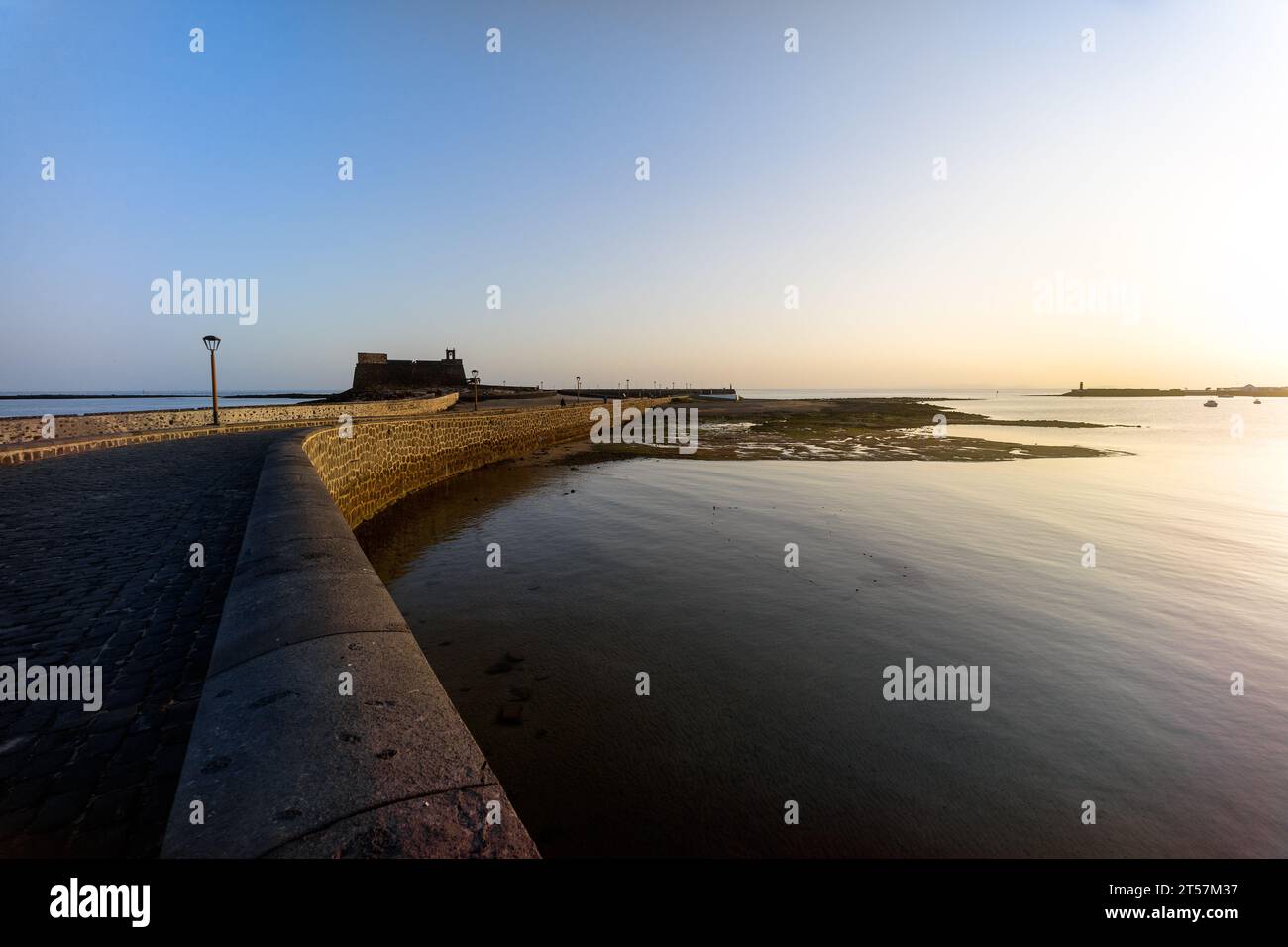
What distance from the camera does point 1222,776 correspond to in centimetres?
430

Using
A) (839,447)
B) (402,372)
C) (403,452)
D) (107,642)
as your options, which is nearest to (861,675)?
(107,642)

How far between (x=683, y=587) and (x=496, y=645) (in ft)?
9.92

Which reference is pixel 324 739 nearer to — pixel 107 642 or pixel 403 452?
pixel 107 642

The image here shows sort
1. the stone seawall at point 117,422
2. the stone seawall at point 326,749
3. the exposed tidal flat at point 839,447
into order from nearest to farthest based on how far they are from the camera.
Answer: the stone seawall at point 326,749 < the stone seawall at point 117,422 < the exposed tidal flat at point 839,447

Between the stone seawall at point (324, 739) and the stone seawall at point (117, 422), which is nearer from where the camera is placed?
the stone seawall at point (324, 739)

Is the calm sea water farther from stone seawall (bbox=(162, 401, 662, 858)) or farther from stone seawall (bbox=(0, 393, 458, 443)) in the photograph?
stone seawall (bbox=(0, 393, 458, 443))

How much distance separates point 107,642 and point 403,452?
1368cm

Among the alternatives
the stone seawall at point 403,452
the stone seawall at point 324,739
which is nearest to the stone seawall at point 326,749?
the stone seawall at point 324,739

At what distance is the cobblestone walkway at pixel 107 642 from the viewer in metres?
2.34

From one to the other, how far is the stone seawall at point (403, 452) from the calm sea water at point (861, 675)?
5.07 feet

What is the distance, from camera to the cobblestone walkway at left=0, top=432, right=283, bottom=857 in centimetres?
234

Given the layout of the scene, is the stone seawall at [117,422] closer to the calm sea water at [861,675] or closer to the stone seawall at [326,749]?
the calm sea water at [861,675]
